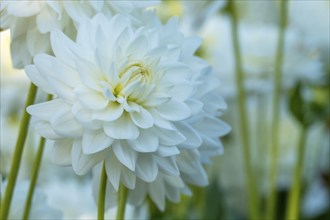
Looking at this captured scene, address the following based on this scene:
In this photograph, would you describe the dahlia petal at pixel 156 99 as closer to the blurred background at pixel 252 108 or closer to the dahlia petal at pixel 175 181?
the dahlia petal at pixel 175 181

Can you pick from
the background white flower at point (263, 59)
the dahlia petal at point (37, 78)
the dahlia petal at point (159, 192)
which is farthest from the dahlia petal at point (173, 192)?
the background white flower at point (263, 59)

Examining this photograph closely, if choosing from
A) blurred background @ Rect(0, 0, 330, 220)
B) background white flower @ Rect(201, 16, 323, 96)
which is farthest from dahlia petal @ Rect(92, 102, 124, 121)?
background white flower @ Rect(201, 16, 323, 96)

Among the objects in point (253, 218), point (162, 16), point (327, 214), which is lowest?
point (327, 214)

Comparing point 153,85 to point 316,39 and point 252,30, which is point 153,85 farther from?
point 252,30

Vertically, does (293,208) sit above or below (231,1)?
below

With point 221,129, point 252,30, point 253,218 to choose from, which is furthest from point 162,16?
point 221,129

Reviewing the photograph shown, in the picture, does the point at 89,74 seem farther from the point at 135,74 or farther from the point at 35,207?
the point at 35,207
